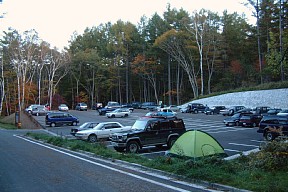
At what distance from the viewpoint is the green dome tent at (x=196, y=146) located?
1320 centimetres

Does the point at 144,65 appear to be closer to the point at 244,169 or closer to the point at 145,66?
the point at 145,66

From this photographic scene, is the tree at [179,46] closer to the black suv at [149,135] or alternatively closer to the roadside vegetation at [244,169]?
the black suv at [149,135]

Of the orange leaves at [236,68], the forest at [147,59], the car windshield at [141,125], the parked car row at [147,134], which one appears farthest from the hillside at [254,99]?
the car windshield at [141,125]

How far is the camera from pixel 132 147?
1772 cm

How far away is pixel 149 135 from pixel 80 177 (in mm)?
8190

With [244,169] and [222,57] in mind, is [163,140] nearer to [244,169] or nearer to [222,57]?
[244,169]

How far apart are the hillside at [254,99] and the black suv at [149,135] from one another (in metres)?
31.7

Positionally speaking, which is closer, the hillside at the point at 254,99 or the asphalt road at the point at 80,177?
the asphalt road at the point at 80,177

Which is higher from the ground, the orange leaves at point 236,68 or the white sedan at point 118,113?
the orange leaves at point 236,68

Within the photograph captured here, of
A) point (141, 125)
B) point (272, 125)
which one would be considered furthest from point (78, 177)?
point (272, 125)

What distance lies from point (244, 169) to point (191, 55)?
185 feet

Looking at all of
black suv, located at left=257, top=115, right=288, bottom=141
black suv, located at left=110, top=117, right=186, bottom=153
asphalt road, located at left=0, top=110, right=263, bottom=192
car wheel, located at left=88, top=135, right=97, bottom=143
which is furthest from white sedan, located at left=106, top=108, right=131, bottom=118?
asphalt road, located at left=0, top=110, right=263, bottom=192

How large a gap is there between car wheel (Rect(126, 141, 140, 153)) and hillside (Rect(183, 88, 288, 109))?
1340 inches

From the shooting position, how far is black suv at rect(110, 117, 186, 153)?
17672mm
